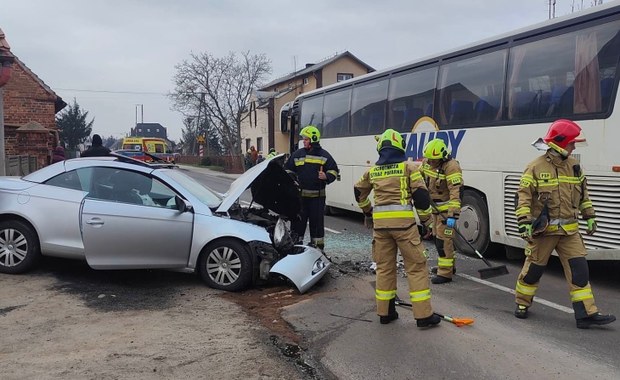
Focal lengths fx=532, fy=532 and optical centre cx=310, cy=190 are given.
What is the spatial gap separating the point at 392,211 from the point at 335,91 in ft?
27.4

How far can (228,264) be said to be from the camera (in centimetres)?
604

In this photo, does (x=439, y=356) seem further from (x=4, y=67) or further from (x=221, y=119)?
(x=221, y=119)

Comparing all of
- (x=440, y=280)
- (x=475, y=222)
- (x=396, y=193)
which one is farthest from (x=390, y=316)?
(x=475, y=222)

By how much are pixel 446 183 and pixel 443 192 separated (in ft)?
0.57

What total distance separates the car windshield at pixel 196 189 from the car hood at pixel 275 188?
0.89ft

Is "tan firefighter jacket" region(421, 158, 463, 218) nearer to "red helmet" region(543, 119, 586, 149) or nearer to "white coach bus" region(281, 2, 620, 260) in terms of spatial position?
"white coach bus" region(281, 2, 620, 260)

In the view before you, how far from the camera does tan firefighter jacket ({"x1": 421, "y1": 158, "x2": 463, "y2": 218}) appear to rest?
21.0 feet

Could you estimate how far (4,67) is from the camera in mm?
8930

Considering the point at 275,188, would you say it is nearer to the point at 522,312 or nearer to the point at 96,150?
the point at 522,312

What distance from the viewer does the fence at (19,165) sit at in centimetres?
1223

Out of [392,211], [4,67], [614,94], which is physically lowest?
[392,211]

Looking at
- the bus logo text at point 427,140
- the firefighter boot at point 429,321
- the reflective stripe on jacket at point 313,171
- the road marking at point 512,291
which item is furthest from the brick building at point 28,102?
the firefighter boot at point 429,321

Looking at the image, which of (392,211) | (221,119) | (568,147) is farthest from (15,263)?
(221,119)

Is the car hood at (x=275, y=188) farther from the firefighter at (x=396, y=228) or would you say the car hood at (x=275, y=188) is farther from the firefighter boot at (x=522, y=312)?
the firefighter boot at (x=522, y=312)
